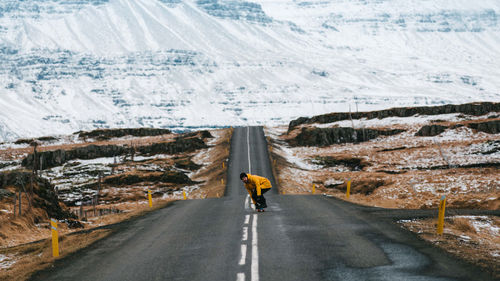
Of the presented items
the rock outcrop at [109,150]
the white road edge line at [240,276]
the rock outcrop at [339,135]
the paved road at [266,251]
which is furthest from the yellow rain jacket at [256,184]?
the rock outcrop at [339,135]

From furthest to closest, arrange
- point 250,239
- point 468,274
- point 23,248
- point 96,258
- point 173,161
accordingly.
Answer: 1. point 173,161
2. point 23,248
3. point 250,239
4. point 96,258
5. point 468,274

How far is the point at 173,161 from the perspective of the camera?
2876 inches

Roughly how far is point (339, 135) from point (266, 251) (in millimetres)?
77394

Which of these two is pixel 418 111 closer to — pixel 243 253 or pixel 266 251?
pixel 266 251

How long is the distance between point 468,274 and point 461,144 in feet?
185

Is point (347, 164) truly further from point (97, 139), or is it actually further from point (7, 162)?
point (97, 139)

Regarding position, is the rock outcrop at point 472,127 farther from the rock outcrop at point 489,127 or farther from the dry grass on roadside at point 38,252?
the dry grass on roadside at point 38,252

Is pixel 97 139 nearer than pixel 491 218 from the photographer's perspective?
No

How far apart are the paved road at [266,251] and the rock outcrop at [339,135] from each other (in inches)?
2694

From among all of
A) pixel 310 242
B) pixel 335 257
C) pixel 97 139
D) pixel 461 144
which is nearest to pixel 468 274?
pixel 335 257

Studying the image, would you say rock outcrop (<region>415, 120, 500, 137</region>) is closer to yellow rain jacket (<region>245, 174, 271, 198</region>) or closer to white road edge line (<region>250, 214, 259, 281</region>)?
yellow rain jacket (<region>245, 174, 271, 198</region>)

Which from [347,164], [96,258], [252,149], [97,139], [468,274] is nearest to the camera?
Answer: [468,274]

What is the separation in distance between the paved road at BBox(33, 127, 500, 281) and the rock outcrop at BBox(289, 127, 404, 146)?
6842 cm

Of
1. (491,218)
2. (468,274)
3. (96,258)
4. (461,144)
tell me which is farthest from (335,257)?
(461,144)
